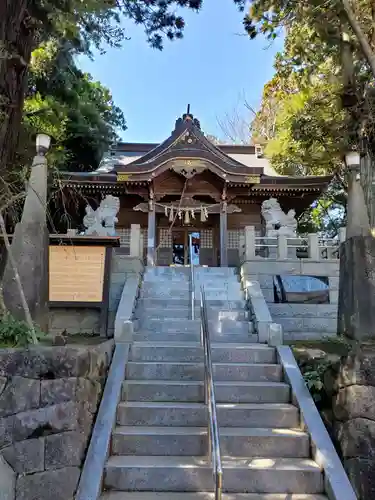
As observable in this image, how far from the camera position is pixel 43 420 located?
3604mm

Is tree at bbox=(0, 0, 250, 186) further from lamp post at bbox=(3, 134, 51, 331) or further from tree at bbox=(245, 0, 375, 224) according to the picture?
tree at bbox=(245, 0, 375, 224)

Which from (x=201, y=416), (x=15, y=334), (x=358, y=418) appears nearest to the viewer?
(x=358, y=418)

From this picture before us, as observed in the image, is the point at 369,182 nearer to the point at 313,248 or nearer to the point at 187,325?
the point at 313,248

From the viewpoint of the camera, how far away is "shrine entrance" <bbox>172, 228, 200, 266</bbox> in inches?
579

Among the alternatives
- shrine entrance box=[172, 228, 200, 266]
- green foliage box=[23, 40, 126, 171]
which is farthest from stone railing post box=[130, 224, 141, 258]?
shrine entrance box=[172, 228, 200, 266]

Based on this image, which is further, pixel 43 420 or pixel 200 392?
pixel 200 392

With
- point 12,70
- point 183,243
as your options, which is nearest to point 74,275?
point 12,70

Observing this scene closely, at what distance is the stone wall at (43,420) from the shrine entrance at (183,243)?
10832 mm

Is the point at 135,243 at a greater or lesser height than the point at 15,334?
greater

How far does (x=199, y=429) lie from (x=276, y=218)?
9.89 metres

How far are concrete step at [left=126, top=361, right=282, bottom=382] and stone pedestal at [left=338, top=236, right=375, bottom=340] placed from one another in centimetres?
109

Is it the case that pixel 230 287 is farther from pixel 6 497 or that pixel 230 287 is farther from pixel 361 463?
pixel 6 497

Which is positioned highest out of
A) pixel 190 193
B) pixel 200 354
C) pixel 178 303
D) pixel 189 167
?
pixel 189 167

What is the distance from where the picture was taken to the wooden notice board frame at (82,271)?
7.94 m
